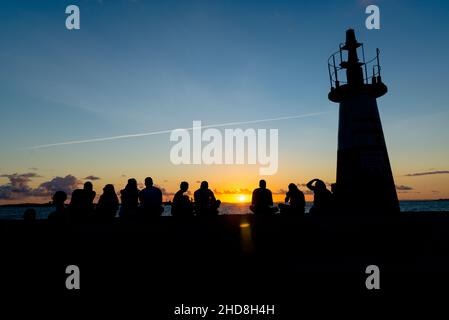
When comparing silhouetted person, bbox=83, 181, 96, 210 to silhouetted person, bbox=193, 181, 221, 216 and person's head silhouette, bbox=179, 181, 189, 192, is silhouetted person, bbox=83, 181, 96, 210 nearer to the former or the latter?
person's head silhouette, bbox=179, 181, 189, 192

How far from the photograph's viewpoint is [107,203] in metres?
9.09

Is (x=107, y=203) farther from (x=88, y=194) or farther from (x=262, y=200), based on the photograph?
(x=262, y=200)

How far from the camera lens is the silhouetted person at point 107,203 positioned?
888 cm

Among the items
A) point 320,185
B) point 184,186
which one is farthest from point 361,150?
point 184,186

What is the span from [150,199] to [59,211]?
2546 millimetres

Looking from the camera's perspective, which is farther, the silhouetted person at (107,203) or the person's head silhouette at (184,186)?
the person's head silhouette at (184,186)

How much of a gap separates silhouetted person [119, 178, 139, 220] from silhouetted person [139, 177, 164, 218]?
363 millimetres

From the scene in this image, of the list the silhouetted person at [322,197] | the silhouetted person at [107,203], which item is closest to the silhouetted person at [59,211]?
the silhouetted person at [107,203]

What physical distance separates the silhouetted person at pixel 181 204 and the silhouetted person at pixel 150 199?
0.59 meters

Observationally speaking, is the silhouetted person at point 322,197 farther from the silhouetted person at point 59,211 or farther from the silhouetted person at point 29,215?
the silhouetted person at point 29,215

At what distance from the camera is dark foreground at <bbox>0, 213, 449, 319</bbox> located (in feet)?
18.3

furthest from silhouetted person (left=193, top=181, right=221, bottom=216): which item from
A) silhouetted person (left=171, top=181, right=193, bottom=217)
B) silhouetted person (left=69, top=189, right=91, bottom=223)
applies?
silhouetted person (left=69, top=189, right=91, bottom=223)
